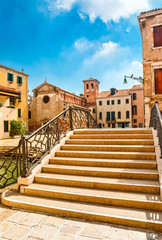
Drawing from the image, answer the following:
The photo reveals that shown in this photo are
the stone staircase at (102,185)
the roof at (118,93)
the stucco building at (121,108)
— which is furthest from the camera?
the roof at (118,93)

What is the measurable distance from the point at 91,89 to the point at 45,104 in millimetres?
16909

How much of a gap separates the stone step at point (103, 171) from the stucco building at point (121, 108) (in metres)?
35.1

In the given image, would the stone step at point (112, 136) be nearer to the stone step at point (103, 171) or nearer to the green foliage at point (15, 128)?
the stone step at point (103, 171)

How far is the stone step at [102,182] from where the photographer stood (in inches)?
136

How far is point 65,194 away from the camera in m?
3.61

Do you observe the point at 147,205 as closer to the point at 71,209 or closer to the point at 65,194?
the point at 71,209

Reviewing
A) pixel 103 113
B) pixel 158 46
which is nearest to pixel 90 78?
pixel 103 113

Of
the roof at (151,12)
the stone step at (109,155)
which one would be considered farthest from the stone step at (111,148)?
the roof at (151,12)

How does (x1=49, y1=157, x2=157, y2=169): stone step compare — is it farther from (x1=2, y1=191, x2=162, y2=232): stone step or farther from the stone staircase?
(x1=2, y1=191, x2=162, y2=232): stone step

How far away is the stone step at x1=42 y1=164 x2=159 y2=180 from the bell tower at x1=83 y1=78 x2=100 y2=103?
42.6 meters

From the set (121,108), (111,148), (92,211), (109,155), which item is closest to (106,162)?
(109,155)

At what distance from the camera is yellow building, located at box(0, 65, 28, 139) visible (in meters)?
18.3

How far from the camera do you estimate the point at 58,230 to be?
9.09 ft

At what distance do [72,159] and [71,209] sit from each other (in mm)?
1777
